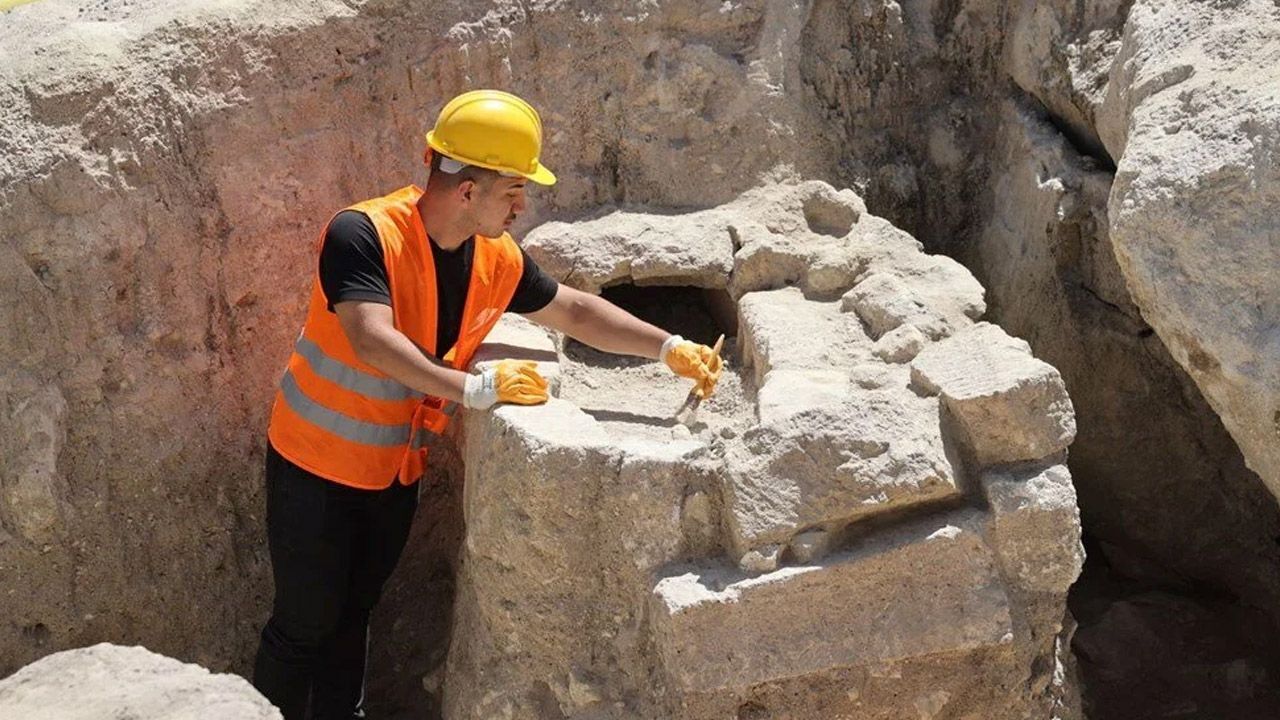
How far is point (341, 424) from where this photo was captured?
404 centimetres

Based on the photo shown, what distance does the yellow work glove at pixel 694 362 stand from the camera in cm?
426

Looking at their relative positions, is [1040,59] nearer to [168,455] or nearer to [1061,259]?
[1061,259]

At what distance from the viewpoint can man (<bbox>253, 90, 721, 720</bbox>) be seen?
12.7 feet

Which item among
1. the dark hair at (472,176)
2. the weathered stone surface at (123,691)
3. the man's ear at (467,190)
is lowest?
the weathered stone surface at (123,691)

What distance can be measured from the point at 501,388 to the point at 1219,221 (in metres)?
1.76

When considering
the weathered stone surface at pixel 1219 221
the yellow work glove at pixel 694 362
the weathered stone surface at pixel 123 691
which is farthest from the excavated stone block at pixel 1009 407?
the weathered stone surface at pixel 123 691

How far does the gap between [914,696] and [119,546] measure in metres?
2.29

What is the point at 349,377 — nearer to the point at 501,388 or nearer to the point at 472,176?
the point at 501,388

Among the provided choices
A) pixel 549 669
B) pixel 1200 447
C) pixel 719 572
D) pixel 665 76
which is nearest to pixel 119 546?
pixel 549 669

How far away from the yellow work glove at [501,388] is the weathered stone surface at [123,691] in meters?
0.99

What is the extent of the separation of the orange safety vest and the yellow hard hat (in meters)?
0.19

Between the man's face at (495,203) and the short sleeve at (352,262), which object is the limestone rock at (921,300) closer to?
the man's face at (495,203)

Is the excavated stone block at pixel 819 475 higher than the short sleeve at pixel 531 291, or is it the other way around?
the short sleeve at pixel 531 291

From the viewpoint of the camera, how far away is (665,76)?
16.1ft
